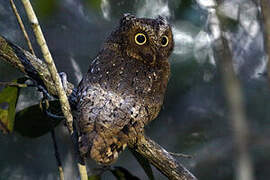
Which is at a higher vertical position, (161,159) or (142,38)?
(142,38)

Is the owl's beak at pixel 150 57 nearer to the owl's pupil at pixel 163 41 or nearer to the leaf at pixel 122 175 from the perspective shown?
the owl's pupil at pixel 163 41

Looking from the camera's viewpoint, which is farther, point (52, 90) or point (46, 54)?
point (52, 90)

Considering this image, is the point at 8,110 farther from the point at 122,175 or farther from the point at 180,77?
the point at 180,77

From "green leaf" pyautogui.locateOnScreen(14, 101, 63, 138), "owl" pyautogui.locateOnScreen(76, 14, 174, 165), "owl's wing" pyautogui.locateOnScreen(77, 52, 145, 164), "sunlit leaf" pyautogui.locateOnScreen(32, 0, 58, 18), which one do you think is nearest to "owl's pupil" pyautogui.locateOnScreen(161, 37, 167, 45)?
"owl" pyautogui.locateOnScreen(76, 14, 174, 165)

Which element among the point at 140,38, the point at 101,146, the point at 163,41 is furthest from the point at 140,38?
the point at 101,146

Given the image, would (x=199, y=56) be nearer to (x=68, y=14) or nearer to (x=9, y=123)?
(x=68, y=14)

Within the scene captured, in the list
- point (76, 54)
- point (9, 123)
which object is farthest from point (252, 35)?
point (9, 123)
